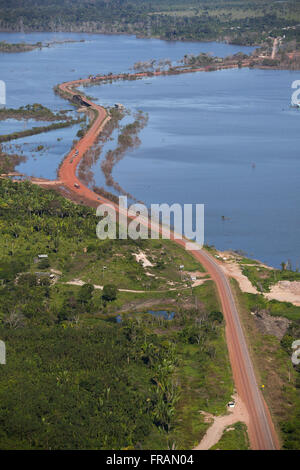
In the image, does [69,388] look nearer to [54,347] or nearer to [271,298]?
[54,347]

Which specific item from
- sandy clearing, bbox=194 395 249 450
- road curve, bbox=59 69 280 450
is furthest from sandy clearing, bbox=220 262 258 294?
sandy clearing, bbox=194 395 249 450

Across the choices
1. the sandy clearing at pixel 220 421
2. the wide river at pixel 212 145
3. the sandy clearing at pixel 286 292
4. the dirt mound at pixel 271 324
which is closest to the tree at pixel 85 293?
the dirt mound at pixel 271 324

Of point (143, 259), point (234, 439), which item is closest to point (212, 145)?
point (143, 259)

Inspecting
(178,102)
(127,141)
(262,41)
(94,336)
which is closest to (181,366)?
(94,336)

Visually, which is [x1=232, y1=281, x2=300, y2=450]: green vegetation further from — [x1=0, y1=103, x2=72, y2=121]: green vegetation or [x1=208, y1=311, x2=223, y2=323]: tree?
[x1=0, y1=103, x2=72, y2=121]: green vegetation

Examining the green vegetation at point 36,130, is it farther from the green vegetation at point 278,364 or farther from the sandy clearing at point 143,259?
the green vegetation at point 278,364

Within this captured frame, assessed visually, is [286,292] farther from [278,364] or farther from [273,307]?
[278,364]
